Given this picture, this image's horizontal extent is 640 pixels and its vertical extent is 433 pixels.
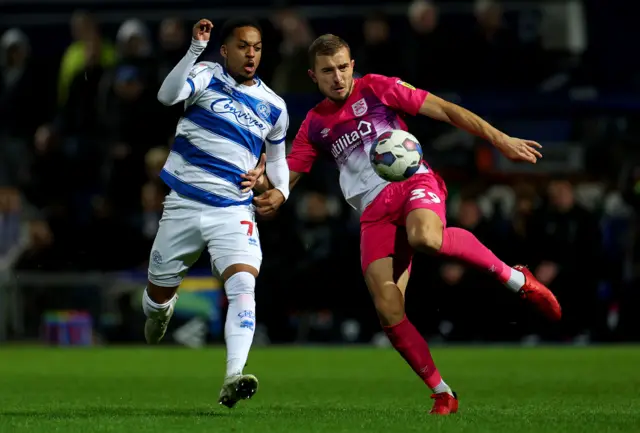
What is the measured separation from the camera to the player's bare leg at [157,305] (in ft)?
29.9

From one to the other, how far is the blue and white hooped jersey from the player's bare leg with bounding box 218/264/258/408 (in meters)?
0.56

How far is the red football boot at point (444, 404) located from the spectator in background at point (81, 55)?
36.9ft

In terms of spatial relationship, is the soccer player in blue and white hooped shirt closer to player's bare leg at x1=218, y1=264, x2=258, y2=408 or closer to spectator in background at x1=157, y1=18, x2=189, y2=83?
player's bare leg at x1=218, y1=264, x2=258, y2=408

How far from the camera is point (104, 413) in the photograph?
8188 millimetres

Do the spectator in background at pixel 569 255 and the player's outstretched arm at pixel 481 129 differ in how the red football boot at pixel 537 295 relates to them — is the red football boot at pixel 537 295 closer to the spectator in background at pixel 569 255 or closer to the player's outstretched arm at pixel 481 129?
the player's outstretched arm at pixel 481 129

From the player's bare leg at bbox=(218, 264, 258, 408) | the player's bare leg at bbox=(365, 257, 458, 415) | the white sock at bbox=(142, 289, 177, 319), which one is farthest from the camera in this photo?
the white sock at bbox=(142, 289, 177, 319)

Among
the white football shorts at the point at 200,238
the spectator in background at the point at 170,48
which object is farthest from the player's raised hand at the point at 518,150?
the spectator in background at the point at 170,48

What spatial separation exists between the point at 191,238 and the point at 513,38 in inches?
374

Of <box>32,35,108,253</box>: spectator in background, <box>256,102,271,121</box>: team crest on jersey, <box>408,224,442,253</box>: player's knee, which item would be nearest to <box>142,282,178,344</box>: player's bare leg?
<box>256,102,271,121</box>: team crest on jersey

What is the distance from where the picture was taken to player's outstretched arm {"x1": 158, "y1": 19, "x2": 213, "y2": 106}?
8.03 meters

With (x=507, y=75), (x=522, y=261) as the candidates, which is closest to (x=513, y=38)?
(x=507, y=75)

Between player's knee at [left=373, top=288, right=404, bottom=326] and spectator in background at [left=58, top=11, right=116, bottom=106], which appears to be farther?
spectator in background at [left=58, top=11, right=116, bottom=106]

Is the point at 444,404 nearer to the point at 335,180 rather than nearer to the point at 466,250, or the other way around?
the point at 466,250

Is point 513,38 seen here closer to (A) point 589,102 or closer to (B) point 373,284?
(A) point 589,102
